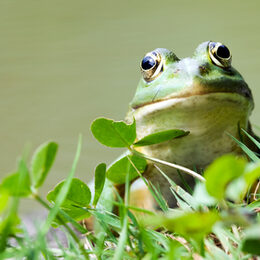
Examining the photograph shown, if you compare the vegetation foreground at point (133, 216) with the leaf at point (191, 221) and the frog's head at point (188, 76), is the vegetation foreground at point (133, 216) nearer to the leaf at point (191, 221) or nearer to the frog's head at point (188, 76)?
the leaf at point (191, 221)

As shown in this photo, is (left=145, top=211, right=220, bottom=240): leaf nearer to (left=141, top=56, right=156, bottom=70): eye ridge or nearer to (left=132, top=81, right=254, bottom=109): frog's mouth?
(left=132, top=81, right=254, bottom=109): frog's mouth

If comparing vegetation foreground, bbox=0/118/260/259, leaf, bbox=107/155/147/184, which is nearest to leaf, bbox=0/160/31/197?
vegetation foreground, bbox=0/118/260/259

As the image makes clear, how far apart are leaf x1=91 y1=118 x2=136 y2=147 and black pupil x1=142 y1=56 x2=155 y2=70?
34 centimetres

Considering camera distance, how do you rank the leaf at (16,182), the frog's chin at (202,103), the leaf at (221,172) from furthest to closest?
the frog's chin at (202,103) < the leaf at (16,182) < the leaf at (221,172)

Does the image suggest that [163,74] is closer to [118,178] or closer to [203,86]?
[203,86]

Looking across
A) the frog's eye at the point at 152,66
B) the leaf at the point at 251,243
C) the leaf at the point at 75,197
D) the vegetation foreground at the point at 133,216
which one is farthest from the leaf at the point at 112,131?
the leaf at the point at 251,243

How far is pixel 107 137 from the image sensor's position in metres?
1.04

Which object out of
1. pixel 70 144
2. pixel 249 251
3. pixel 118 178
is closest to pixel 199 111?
pixel 118 178

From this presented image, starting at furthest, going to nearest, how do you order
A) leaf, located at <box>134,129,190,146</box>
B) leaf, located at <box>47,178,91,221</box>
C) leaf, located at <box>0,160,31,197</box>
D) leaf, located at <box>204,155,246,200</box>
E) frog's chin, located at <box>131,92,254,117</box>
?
frog's chin, located at <box>131,92,254,117</box>
leaf, located at <box>134,129,190,146</box>
leaf, located at <box>47,178,91,221</box>
leaf, located at <box>0,160,31,197</box>
leaf, located at <box>204,155,246,200</box>

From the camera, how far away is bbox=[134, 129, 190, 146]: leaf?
1050mm

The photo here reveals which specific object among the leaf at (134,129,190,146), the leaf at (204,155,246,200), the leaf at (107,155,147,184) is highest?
the leaf at (204,155,246,200)

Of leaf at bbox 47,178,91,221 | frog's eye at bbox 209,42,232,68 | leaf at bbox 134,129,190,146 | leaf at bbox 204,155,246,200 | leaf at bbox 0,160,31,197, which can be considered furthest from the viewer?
frog's eye at bbox 209,42,232,68

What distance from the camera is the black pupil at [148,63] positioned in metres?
1.32

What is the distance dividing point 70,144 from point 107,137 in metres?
2.94
